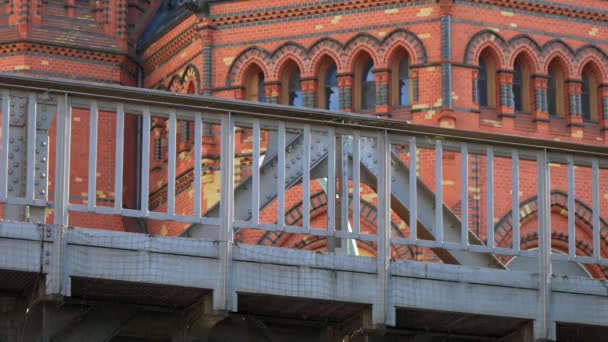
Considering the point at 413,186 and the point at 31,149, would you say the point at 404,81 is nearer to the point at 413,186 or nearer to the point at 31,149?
the point at 413,186

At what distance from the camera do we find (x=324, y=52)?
32.5 metres

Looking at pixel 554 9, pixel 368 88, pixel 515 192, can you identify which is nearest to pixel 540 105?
pixel 554 9

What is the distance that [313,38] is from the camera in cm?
3262

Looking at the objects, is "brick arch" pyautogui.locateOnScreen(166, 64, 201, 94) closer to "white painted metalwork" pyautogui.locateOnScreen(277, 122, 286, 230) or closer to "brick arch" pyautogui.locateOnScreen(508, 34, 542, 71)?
"brick arch" pyautogui.locateOnScreen(508, 34, 542, 71)

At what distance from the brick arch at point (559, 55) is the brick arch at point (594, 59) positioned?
0.12 m

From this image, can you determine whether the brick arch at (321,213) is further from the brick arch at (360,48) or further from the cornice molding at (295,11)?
the cornice molding at (295,11)

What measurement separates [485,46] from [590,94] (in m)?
2.72

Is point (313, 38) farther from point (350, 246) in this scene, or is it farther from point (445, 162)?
point (350, 246)

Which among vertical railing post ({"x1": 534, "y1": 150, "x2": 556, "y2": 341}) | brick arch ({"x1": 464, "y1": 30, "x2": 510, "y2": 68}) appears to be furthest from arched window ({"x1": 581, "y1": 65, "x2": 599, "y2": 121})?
vertical railing post ({"x1": 534, "y1": 150, "x2": 556, "y2": 341})

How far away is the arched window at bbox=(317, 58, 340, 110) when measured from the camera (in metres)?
32.7

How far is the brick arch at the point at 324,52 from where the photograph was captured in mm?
32406

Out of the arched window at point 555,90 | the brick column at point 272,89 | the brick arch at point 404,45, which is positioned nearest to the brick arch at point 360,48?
A: the brick arch at point 404,45

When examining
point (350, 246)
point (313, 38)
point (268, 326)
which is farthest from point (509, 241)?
point (268, 326)

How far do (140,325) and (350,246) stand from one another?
276 cm
